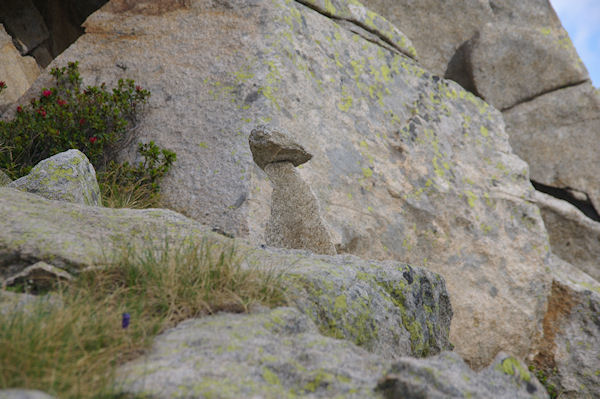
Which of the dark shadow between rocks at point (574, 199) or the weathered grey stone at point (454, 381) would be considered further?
the dark shadow between rocks at point (574, 199)

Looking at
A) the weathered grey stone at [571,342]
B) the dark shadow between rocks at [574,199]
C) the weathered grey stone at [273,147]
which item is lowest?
the weathered grey stone at [571,342]

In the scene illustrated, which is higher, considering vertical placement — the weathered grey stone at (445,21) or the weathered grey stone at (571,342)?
the weathered grey stone at (445,21)

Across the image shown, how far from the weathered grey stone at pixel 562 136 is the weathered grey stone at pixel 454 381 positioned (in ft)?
36.6

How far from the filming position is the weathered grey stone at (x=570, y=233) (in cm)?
1194

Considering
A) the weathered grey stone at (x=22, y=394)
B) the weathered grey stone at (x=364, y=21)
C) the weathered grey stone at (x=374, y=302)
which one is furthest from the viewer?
the weathered grey stone at (x=364, y=21)

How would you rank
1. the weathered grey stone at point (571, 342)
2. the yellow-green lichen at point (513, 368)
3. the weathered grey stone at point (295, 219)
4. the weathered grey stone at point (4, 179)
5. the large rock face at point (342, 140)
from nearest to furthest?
the yellow-green lichen at point (513, 368), the weathered grey stone at point (295, 219), the weathered grey stone at point (4, 179), the large rock face at point (342, 140), the weathered grey stone at point (571, 342)

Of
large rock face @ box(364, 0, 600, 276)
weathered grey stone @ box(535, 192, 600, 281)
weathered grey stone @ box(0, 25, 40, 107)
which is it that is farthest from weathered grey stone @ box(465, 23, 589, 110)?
weathered grey stone @ box(0, 25, 40, 107)

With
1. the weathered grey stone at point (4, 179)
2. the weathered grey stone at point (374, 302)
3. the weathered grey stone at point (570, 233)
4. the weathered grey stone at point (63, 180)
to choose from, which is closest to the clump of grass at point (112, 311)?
the weathered grey stone at point (374, 302)

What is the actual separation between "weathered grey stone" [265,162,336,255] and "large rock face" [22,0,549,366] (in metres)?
0.77

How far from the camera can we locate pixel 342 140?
7875mm

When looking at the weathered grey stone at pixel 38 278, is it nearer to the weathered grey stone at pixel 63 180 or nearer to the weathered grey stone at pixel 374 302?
the weathered grey stone at pixel 374 302

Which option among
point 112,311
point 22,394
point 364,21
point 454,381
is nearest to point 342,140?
point 364,21

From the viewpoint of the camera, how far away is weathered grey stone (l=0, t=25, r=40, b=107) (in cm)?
1049

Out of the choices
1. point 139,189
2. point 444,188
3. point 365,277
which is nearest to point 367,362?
point 365,277
